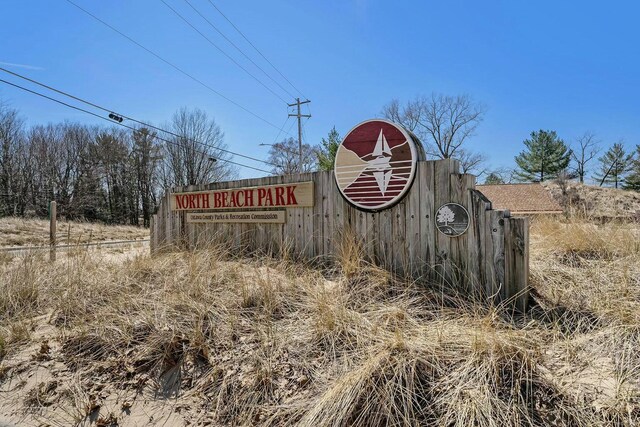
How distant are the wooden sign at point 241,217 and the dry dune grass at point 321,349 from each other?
122 cm

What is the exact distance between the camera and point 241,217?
18.8ft

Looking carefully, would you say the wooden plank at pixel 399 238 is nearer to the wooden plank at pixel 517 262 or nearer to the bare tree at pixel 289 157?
the wooden plank at pixel 517 262

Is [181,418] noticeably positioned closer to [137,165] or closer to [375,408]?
[375,408]

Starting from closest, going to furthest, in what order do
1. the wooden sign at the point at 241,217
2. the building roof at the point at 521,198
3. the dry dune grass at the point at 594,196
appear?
the wooden sign at the point at 241,217 < the building roof at the point at 521,198 < the dry dune grass at the point at 594,196

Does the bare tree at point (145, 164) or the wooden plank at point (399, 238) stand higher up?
the bare tree at point (145, 164)

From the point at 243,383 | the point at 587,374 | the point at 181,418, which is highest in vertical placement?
the point at 587,374

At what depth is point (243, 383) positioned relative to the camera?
2.35 m

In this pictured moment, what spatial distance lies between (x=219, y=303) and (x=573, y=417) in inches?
109

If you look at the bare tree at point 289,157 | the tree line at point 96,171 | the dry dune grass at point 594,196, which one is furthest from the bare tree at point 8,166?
the dry dune grass at point 594,196

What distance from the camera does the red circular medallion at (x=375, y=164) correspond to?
396 centimetres

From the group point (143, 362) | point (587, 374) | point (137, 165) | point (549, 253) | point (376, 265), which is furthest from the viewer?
point (137, 165)

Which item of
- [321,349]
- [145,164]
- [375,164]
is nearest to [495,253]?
[375,164]

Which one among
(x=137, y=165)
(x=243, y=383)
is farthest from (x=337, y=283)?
(x=137, y=165)

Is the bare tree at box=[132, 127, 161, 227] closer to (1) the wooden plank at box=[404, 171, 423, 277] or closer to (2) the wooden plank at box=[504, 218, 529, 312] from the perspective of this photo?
(1) the wooden plank at box=[404, 171, 423, 277]
